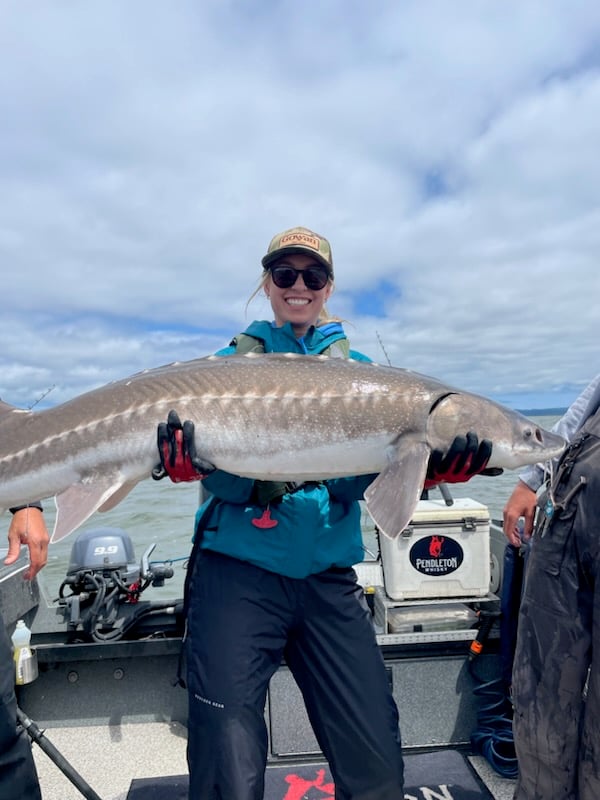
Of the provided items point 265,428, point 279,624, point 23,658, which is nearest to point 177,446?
point 265,428

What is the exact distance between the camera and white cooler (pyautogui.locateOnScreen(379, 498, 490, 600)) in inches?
164

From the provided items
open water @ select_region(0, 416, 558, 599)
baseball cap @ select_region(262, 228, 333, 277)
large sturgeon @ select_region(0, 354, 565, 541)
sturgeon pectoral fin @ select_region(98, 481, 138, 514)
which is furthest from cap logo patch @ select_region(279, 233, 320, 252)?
open water @ select_region(0, 416, 558, 599)

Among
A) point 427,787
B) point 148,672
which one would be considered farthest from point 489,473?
point 148,672

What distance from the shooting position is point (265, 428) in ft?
8.02

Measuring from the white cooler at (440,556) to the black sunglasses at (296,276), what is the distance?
1941mm

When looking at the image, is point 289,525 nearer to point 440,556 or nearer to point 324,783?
point 324,783

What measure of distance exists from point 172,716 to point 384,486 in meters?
2.62

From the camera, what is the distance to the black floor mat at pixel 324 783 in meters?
3.19

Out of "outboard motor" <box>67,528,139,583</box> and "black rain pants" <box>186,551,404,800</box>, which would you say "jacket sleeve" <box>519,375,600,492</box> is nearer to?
"black rain pants" <box>186,551,404,800</box>

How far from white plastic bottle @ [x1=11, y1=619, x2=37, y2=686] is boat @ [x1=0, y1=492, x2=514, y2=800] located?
20 cm

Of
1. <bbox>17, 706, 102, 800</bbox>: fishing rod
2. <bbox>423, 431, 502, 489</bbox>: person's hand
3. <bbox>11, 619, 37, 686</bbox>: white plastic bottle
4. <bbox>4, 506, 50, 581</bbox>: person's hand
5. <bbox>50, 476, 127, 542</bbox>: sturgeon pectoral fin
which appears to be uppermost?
<bbox>423, 431, 502, 489</bbox>: person's hand

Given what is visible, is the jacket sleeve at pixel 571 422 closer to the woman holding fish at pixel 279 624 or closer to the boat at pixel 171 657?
the woman holding fish at pixel 279 624

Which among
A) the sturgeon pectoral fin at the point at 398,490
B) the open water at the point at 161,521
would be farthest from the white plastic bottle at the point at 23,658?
the open water at the point at 161,521

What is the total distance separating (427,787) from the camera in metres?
3.23
